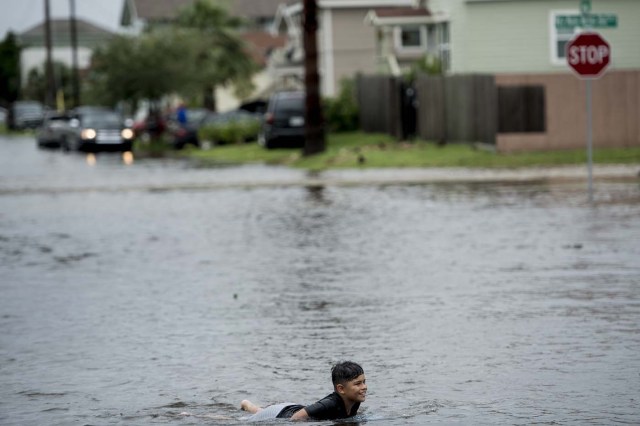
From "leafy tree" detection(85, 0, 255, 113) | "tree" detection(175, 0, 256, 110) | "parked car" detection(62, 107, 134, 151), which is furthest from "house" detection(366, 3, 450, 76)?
"tree" detection(175, 0, 256, 110)

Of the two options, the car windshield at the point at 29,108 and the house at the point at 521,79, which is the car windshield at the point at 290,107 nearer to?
the house at the point at 521,79

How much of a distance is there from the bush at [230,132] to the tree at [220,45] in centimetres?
2933

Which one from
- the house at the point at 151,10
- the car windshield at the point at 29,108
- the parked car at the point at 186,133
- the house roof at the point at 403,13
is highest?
the house at the point at 151,10

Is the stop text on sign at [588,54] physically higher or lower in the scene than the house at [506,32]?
lower

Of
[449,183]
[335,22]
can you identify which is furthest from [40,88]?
[449,183]

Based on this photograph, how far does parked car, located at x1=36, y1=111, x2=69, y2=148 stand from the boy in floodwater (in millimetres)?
52215

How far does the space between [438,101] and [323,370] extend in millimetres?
29415

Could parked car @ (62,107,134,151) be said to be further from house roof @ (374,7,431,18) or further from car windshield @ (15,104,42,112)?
car windshield @ (15,104,42,112)

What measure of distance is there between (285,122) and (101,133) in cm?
1280

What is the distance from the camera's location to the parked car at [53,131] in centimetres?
6209

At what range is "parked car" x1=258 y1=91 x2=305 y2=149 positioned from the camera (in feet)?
150

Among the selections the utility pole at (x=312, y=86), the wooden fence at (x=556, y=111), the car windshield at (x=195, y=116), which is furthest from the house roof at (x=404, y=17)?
the wooden fence at (x=556, y=111)

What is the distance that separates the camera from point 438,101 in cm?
4066

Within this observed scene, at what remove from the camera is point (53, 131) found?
208 feet
